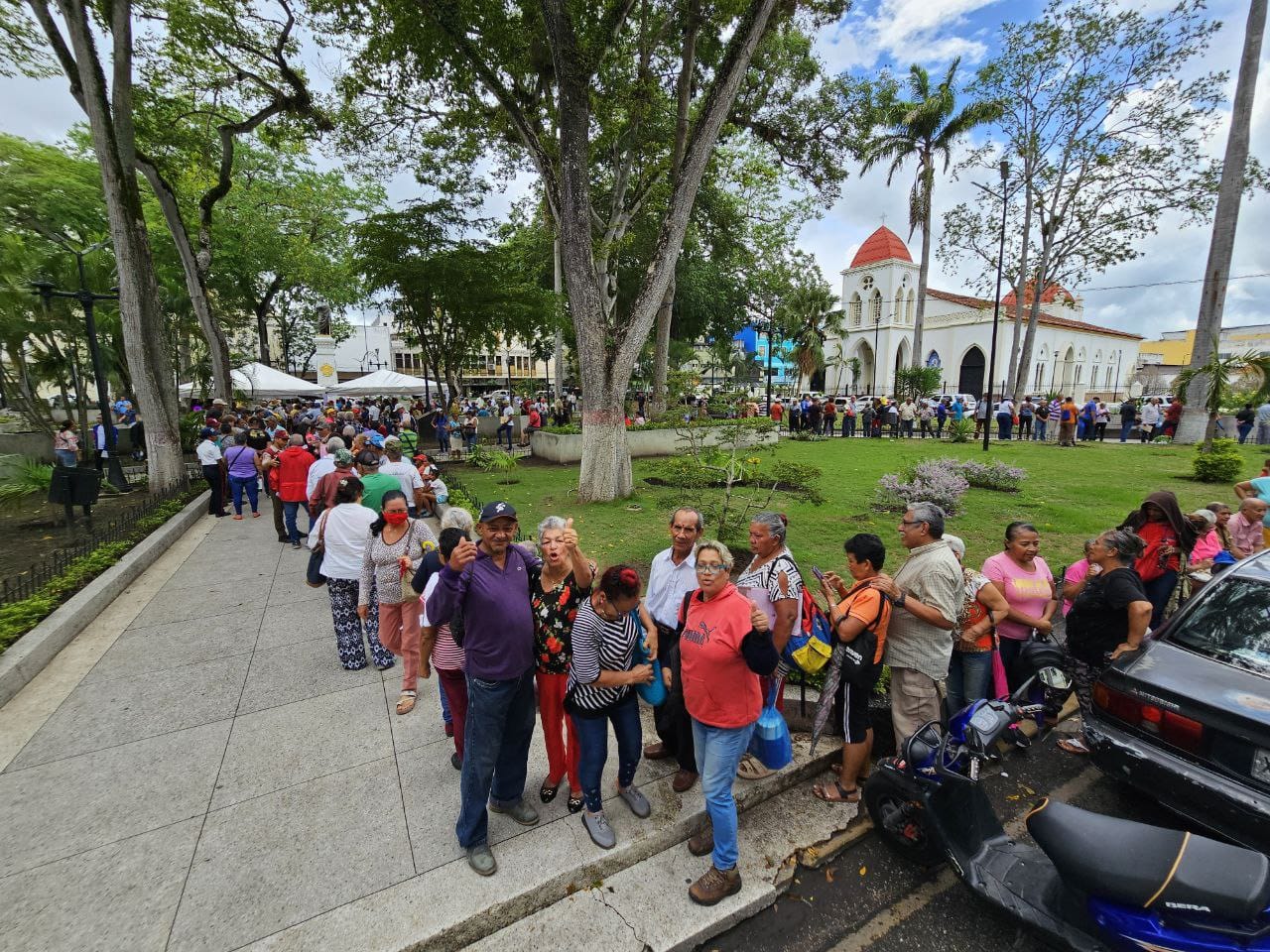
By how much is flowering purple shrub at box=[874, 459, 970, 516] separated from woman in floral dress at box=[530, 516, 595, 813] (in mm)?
6904

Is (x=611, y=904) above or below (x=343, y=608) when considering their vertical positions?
below

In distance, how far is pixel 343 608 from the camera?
4828 mm

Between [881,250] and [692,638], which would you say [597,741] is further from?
[881,250]

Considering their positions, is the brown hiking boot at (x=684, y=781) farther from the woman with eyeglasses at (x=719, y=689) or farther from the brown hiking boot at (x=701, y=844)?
the woman with eyeglasses at (x=719, y=689)

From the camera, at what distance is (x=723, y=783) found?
2732 millimetres

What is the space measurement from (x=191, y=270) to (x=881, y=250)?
165ft

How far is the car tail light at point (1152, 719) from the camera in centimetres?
273

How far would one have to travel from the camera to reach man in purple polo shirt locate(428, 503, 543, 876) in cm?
279

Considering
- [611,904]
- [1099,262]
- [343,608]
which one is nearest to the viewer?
[611,904]

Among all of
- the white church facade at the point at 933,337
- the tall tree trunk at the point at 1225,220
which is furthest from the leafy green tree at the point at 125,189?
the white church facade at the point at 933,337

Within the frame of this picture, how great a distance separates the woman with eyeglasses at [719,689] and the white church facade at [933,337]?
5017 cm

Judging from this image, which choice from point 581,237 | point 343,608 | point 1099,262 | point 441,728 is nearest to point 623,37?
point 581,237

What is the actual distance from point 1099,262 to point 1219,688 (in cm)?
3001

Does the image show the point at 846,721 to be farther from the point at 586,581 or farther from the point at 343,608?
the point at 343,608
